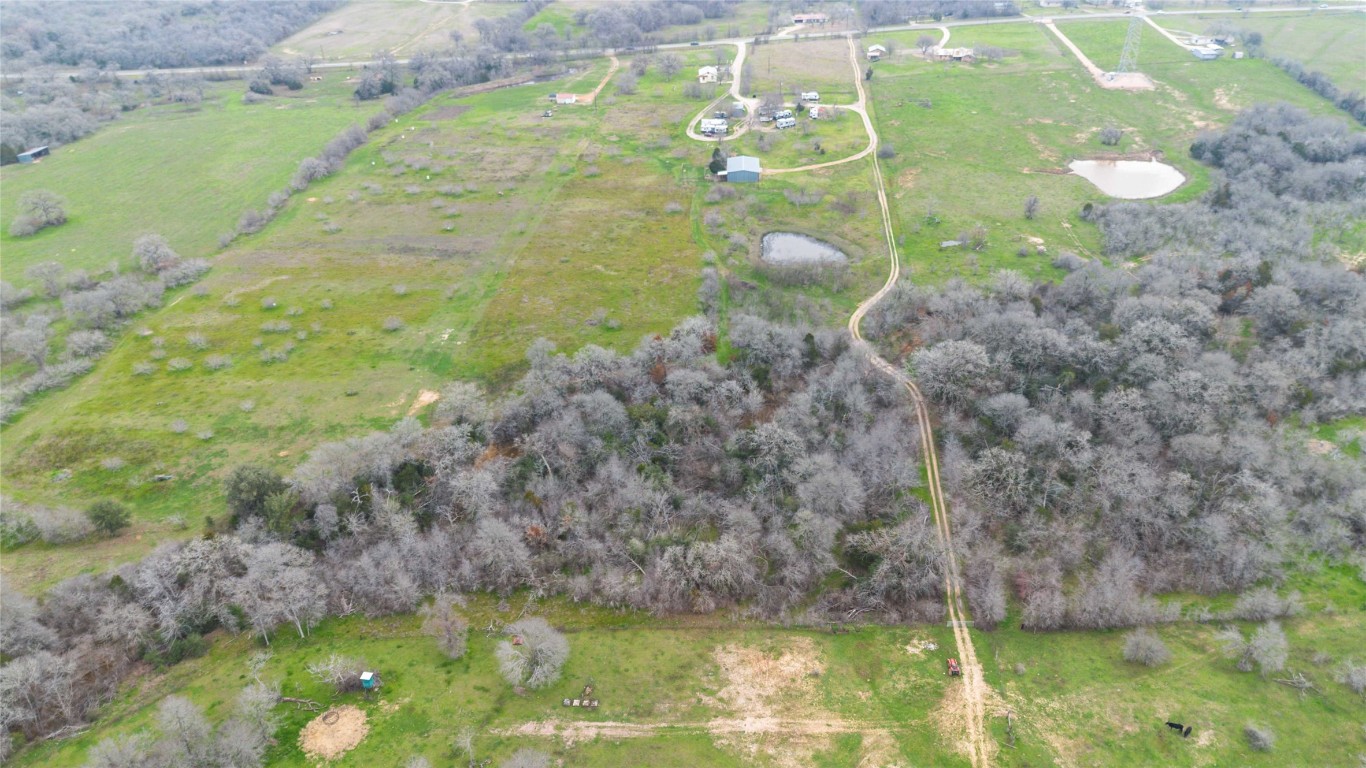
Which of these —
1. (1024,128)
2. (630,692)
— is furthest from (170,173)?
(1024,128)

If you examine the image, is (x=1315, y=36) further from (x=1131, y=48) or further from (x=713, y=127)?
(x=713, y=127)

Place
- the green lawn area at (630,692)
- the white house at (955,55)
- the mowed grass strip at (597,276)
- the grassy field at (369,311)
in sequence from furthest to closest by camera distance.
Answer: the white house at (955,55), the mowed grass strip at (597,276), the grassy field at (369,311), the green lawn area at (630,692)

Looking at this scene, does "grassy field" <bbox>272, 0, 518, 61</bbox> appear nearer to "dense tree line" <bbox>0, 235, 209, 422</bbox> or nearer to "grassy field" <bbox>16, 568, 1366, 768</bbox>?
"dense tree line" <bbox>0, 235, 209, 422</bbox>

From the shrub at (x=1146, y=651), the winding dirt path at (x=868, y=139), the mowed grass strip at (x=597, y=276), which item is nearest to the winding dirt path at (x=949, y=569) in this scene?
the shrub at (x=1146, y=651)

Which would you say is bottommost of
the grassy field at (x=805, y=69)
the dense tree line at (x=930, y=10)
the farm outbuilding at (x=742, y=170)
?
the farm outbuilding at (x=742, y=170)

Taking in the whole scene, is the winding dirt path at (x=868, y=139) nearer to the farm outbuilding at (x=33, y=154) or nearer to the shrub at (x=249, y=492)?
the shrub at (x=249, y=492)
